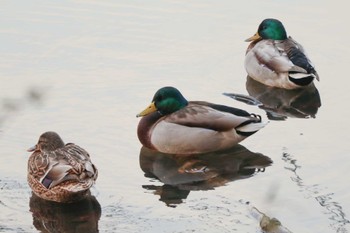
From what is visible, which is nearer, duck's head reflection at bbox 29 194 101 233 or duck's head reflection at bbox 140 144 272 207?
duck's head reflection at bbox 29 194 101 233

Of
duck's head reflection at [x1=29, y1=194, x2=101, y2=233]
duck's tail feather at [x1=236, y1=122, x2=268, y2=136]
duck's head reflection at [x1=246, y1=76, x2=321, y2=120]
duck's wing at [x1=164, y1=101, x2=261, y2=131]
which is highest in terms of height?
duck's wing at [x1=164, y1=101, x2=261, y2=131]

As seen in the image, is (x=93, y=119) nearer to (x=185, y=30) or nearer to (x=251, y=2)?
(x=185, y=30)

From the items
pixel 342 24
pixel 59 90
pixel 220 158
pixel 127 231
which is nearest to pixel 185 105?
pixel 220 158

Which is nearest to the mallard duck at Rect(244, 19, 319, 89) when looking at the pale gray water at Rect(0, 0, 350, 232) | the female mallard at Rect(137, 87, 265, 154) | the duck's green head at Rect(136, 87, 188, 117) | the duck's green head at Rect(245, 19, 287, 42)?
the duck's green head at Rect(245, 19, 287, 42)

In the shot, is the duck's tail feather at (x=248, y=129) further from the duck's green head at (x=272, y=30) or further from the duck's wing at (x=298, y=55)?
the duck's green head at (x=272, y=30)

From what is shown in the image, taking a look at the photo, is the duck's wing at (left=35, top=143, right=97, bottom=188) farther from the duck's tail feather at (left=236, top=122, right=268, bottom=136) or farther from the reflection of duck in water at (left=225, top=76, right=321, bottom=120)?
the reflection of duck in water at (left=225, top=76, right=321, bottom=120)

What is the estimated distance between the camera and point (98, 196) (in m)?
7.20

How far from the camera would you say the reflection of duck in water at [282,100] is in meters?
9.48

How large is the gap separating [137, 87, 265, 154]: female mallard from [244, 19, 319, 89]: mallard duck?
179 centimetres


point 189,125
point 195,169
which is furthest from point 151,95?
point 195,169

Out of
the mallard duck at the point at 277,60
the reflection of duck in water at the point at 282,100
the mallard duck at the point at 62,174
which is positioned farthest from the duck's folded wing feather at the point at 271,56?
the mallard duck at the point at 62,174

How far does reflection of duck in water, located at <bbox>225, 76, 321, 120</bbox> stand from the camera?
9484mm

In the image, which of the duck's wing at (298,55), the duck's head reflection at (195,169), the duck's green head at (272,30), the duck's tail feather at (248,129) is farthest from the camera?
the duck's green head at (272,30)

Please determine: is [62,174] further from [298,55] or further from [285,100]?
[298,55]
